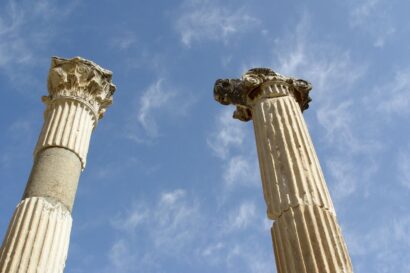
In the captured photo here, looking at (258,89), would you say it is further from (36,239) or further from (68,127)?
(36,239)

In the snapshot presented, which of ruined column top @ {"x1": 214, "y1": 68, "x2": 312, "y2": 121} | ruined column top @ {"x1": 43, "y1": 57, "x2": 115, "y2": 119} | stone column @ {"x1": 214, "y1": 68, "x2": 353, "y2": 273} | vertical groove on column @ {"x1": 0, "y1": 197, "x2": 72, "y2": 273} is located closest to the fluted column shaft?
stone column @ {"x1": 214, "y1": 68, "x2": 353, "y2": 273}

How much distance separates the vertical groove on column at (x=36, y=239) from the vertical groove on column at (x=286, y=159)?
4.73 m

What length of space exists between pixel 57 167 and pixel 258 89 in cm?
628

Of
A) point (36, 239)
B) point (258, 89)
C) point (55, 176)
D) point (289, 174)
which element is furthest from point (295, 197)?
point (55, 176)

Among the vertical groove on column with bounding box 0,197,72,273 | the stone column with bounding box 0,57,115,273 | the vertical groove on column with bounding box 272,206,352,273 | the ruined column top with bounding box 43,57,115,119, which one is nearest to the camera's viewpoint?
the vertical groove on column with bounding box 272,206,352,273

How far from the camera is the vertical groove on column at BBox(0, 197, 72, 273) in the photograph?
38.8ft

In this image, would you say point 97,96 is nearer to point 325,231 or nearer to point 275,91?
point 275,91

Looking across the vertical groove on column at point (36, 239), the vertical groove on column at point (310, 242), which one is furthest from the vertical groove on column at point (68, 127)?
the vertical groove on column at point (310, 242)

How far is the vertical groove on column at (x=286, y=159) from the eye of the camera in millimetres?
12555

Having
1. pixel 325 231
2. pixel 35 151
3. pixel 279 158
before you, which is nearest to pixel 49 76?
pixel 35 151

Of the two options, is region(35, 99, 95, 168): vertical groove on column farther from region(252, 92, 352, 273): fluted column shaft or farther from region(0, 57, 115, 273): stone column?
region(252, 92, 352, 273): fluted column shaft

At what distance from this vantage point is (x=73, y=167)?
48.3 ft

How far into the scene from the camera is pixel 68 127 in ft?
51.9

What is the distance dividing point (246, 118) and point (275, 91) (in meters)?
1.67
